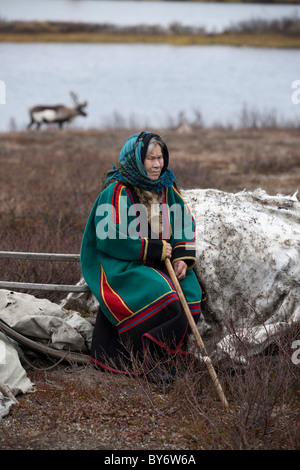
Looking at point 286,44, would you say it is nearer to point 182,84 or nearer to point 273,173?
point 182,84

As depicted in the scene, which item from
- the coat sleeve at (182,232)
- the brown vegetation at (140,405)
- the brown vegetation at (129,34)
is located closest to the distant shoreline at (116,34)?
the brown vegetation at (129,34)

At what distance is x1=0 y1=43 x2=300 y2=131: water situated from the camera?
23.4 meters

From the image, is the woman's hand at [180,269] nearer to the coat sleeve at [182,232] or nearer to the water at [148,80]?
the coat sleeve at [182,232]

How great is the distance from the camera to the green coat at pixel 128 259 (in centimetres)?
388

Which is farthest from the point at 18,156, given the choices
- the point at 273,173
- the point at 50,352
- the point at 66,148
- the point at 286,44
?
the point at 286,44

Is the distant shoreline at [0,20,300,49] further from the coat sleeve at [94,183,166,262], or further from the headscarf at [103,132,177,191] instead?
the coat sleeve at [94,183,166,262]

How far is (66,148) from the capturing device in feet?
42.8

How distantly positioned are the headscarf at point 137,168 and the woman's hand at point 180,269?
1.56ft

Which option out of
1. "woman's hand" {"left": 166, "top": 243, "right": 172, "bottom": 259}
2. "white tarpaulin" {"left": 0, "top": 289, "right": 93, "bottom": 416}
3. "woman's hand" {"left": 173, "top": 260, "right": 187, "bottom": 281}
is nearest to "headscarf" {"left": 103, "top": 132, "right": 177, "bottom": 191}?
"woman's hand" {"left": 166, "top": 243, "right": 172, "bottom": 259}

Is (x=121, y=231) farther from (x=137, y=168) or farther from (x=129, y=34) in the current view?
(x=129, y=34)

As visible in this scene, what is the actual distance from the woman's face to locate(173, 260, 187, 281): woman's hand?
56 cm

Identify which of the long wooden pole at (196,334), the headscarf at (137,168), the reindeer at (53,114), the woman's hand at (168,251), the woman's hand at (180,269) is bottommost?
the reindeer at (53,114)

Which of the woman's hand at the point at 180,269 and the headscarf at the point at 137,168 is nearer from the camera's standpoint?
the headscarf at the point at 137,168

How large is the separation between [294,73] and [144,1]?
77.7ft
